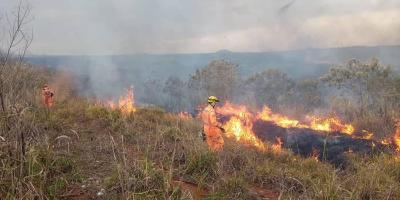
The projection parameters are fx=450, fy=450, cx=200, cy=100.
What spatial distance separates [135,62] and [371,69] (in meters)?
147

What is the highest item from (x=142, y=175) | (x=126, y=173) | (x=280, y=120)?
(x=126, y=173)

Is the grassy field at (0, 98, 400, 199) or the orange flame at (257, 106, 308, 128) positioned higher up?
Result: the grassy field at (0, 98, 400, 199)

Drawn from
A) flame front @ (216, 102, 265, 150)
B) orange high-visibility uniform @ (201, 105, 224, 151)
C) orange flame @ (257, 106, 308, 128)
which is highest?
orange high-visibility uniform @ (201, 105, 224, 151)

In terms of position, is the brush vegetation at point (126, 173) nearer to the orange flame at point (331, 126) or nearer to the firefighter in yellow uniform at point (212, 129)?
the firefighter in yellow uniform at point (212, 129)

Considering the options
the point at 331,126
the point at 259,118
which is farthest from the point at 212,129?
the point at 259,118

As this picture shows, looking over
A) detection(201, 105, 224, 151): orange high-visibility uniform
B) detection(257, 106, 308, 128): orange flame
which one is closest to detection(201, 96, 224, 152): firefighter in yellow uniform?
detection(201, 105, 224, 151): orange high-visibility uniform

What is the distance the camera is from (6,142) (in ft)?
15.5

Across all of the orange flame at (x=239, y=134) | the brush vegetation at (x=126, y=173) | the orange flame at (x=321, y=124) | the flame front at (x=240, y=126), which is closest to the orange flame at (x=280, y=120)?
the orange flame at (x=321, y=124)

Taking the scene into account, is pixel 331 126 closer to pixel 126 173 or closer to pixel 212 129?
pixel 212 129

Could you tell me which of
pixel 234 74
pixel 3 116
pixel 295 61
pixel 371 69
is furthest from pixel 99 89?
pixel 295 61

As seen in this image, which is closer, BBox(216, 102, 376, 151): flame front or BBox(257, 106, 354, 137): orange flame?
BBox(216, 102, 376, 151): flame front

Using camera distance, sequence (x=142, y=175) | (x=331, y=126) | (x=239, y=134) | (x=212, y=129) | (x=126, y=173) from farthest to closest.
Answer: (x=331, y=126) → (x=239, y=134) → (x=212, y=129) → (x=142, y=175) → (x=126, y=173)

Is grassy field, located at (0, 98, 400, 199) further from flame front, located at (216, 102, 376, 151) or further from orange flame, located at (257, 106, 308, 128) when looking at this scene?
orange flame, located at (257, 106, 308, 128)

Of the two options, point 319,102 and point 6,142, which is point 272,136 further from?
point 319,102
